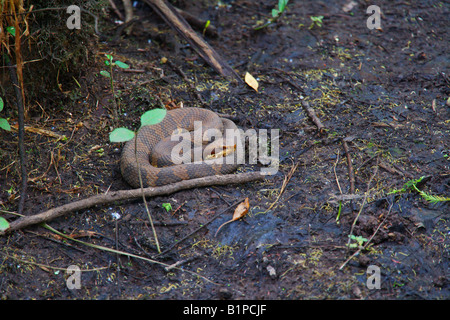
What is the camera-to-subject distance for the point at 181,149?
13.8ft

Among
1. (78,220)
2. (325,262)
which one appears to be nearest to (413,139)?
(325,262)

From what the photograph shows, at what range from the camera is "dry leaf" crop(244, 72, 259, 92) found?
4680 mm

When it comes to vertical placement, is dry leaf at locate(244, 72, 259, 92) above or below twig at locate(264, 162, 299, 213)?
above

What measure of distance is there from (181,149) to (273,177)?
3.76 feet

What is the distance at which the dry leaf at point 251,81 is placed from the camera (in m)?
4.68

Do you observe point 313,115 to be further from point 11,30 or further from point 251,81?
point 11,30

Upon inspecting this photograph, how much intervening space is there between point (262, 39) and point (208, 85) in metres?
1.28

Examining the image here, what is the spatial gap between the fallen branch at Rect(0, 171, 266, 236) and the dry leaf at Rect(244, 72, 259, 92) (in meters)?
1.54

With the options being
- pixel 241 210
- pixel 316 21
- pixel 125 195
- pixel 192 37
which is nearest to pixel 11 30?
pixel 125 195

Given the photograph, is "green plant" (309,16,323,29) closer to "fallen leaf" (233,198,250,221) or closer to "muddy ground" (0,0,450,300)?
"muddy ground" (0,0,450,300)

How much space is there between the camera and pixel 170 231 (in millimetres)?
3119

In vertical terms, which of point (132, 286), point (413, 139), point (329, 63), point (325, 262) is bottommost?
point (132, 286)

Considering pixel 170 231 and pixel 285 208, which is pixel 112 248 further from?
pixel 285 208


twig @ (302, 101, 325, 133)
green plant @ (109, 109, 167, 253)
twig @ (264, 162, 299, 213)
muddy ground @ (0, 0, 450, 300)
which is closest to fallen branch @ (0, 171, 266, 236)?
muddy ground @ (0, 0, 450, 300)
